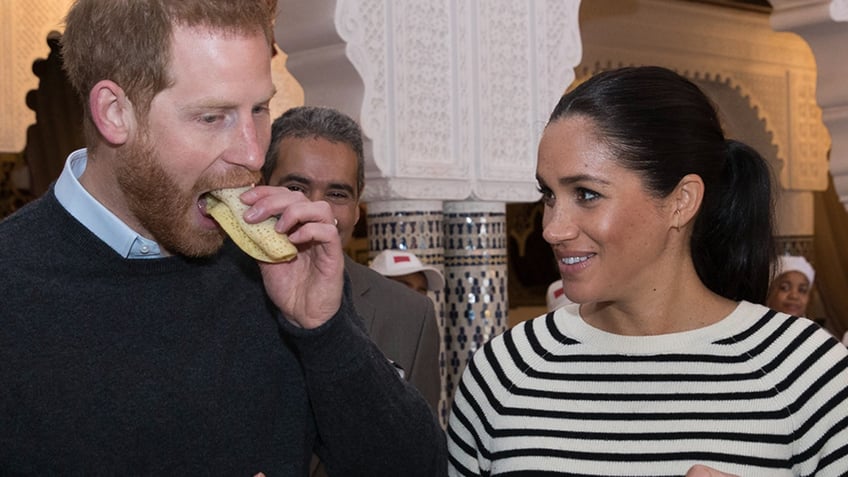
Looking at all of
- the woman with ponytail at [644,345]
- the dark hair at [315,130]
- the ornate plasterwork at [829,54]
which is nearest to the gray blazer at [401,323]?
the dark hair at [315,130]

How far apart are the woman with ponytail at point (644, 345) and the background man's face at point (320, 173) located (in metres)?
1.23

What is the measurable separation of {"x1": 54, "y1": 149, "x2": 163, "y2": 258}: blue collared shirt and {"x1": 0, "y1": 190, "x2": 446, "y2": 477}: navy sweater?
0.02 m

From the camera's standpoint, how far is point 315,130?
3.78 metres

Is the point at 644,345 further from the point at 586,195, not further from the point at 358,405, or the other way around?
the point at 358,405

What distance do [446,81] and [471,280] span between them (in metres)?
1.02

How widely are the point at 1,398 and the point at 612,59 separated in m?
9.81

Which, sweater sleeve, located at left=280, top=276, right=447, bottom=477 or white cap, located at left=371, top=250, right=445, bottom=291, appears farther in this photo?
white cap, located at left=371, top=250, right=445, bottom=291

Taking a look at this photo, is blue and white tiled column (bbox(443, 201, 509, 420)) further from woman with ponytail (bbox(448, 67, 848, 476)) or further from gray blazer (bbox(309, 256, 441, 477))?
woman with ponytail (bbox(448, 67, 848, 476))

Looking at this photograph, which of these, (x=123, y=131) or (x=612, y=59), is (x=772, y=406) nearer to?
(x=123, y=131)

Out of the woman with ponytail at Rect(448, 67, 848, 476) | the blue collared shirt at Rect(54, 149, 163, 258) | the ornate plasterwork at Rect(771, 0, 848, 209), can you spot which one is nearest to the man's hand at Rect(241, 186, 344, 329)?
the blue collared shirt at Rect(54, 149, 163, 258)

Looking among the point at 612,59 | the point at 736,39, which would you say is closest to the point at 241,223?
the point at 612,59

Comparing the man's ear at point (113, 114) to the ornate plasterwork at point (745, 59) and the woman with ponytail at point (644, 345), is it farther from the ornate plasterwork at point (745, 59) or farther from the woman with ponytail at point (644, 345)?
the ornate plasterwork at point (745, 59)

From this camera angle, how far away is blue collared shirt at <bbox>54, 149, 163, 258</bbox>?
201 cm

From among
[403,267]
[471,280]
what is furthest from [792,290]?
[403,267]
